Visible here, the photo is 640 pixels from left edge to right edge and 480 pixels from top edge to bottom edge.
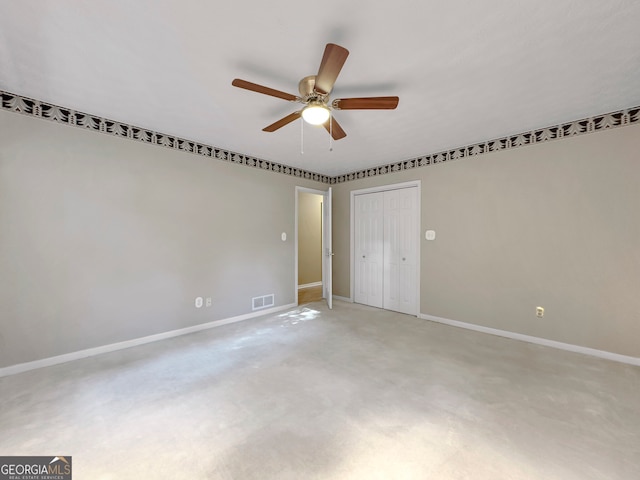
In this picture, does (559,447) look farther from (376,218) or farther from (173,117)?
(173,117)

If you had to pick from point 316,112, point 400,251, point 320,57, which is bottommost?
point 400,251

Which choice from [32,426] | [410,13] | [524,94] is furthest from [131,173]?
[524,94]

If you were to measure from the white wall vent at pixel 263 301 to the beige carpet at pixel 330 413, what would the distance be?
3.67 ft

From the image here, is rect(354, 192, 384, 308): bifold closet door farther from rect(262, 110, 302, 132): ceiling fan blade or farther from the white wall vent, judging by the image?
rect(262, 110, 302, 132): ceiling fan blade

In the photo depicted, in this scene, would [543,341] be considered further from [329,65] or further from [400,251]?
[329,65]

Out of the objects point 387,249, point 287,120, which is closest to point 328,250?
point 387,249

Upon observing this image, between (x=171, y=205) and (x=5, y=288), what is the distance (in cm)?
165

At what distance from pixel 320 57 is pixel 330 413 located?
2579mm

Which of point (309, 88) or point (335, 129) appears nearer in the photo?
point (309, 88)

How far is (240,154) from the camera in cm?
404

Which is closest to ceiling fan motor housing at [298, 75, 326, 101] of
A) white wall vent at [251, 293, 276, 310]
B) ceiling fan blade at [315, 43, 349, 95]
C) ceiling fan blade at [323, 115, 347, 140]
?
ceiling fan blade at [315, 43, 349, 95]

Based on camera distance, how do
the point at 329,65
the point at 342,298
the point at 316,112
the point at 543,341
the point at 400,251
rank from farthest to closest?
1. the point at 342,298
2. the point at 400,251
3. the point at 543,341
4. the point at 316,112
5. the point at 329,65

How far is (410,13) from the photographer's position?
1.52 metres

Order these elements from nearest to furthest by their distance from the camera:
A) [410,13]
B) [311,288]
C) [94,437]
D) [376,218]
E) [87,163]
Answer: [410,13] → [94,437] → [87,163] → [376,218] → [311,288]
